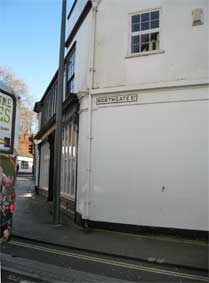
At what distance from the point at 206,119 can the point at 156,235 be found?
3323 mm

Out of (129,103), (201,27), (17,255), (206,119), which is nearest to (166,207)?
(206,119)

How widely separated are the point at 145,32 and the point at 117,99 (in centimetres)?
217

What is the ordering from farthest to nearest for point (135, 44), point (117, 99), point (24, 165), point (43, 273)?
point (24, 165) < point (135, 44) < point (117, 99) < point (43, 273)

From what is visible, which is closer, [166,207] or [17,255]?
[17,255]

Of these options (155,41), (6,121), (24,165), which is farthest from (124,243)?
(24,165)

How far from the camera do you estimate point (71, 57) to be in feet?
41.9

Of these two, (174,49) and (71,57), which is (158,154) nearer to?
(174,49)

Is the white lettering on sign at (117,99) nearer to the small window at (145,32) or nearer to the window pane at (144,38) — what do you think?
the small window at (145,32)

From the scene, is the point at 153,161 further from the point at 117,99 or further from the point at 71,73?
the point at 71,73

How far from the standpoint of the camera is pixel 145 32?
908cm

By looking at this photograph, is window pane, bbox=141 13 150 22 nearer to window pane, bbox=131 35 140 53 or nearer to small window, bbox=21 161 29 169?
window pane, bbox=131 35 140 53

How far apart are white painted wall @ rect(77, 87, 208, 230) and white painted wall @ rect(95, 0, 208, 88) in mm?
583

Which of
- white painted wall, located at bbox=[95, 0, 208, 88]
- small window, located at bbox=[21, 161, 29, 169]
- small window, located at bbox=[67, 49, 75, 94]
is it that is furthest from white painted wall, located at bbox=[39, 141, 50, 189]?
small window, located at bbox=[21, 161, 29, 169]

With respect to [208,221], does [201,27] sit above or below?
above
